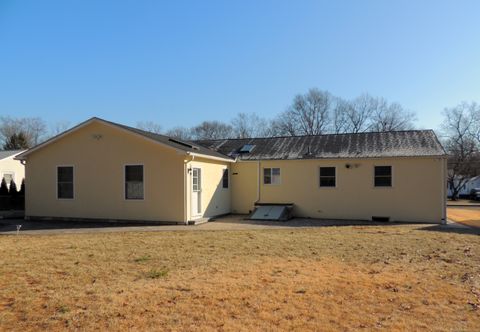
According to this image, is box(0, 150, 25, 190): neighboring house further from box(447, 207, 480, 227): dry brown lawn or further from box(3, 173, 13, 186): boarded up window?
box(447, 207, 480, 227): dry brown lawn

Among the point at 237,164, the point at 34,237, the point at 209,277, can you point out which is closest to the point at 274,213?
the point at 237,164

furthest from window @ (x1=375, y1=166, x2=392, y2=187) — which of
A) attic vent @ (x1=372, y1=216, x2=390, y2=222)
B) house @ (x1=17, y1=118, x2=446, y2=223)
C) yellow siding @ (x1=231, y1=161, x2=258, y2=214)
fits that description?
yellow siding @ (x1=231, y1=161, x2=258, y2=214)

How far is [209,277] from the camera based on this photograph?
20.7 feet

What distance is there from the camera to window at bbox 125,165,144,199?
14.6 meters

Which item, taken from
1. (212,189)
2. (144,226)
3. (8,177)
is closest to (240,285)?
(144,226)

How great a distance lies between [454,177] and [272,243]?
140 ft

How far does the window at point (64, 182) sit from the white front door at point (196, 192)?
5.09 metres

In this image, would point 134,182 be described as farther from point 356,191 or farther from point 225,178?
point 356,191

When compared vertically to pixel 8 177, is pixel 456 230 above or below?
below

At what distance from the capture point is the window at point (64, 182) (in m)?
15.5

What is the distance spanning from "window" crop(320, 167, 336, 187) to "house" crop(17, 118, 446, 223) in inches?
1.7

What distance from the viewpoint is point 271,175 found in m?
17.6

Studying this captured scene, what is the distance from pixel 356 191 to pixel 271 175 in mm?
3806

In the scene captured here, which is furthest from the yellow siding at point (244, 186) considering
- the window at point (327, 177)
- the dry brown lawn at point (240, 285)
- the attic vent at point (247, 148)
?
the dry brown lawn at point (240, 285)
